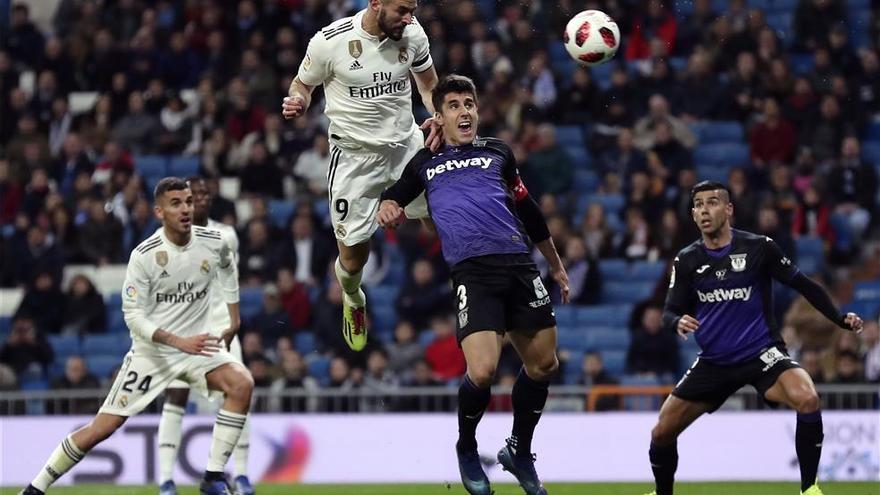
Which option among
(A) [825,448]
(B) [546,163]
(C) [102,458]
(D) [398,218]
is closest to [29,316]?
(C) [102,458]

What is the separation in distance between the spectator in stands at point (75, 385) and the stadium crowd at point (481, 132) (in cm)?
4

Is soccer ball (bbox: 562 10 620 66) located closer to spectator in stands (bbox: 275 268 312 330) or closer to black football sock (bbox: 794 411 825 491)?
black football sock (bbox: 794 411 825 491)

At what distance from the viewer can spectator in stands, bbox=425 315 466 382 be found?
17.6 meters

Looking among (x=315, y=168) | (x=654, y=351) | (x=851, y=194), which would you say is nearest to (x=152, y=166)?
(x=315, y=168)

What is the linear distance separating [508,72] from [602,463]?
6138 mm

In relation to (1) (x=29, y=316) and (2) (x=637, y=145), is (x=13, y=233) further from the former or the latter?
(2) (x=637, y=145)

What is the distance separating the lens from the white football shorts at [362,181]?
11.4 m

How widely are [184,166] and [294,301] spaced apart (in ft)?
11.0

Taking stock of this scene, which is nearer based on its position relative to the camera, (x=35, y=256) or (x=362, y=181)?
(x=362, y=181)

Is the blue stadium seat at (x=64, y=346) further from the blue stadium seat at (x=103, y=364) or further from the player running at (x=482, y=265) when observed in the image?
the player running at (x=482, y=265)

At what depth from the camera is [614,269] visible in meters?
18.8

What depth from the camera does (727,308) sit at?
35.6 feet

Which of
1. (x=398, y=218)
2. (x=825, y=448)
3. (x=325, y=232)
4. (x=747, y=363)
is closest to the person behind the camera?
(x=398, y=218)

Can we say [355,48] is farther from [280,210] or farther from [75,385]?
[280,210]
